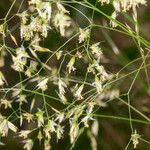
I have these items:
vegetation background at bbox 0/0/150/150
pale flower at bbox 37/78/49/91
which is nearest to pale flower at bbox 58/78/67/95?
pale flower at bbox 37/78/49/91

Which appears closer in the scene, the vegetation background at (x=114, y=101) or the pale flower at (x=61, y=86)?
the pale flower at (x=61, y=86)

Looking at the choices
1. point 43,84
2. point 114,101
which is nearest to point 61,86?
point 43,84

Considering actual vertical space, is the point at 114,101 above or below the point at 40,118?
below

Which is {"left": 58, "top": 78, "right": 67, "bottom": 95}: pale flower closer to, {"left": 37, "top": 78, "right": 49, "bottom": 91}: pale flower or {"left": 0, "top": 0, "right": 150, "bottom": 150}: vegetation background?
A: {"left": 37, "top": 78, "right": 49, "bottom": 91}: pale flower

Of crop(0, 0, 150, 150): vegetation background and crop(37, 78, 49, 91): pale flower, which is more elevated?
crop(37, 78, 49, 91): pale flower

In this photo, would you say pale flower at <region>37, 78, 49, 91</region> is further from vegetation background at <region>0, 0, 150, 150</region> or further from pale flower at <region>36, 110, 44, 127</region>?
vegetation background at <region>0, 0, 150, 150</region>

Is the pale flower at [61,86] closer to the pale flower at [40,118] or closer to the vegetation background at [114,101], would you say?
the pale flower at [40,118]

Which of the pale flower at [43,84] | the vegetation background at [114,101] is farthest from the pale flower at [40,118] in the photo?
the vegetation background at [114,101]

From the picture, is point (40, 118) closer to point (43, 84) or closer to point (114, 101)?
point (43, 84)

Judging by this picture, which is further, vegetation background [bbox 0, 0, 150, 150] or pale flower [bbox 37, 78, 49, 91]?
vegetation background [bbox 0, 0, 150, 150]

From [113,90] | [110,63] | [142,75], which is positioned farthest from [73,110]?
[142,75]

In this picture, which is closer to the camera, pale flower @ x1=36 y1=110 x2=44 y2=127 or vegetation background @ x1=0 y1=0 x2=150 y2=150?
pale flower @ x1=36 y1=110 x2=44 y2=127
